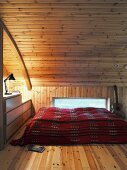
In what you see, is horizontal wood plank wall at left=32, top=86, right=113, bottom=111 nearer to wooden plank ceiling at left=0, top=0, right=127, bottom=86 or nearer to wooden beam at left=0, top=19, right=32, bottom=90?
wooden plank ceiling at left=0, top=0, right=127, bottom=86

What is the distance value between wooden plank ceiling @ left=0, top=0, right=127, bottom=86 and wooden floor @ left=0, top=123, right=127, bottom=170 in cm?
207

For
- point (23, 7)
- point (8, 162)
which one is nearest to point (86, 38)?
point (23, 7)

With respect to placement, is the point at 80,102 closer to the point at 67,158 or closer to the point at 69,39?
the point at 69,39

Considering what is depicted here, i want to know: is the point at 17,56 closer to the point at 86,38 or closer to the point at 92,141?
the point at 86,38

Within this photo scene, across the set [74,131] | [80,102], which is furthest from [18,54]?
[80,102]

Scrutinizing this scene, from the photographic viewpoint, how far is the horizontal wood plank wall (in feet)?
18.5

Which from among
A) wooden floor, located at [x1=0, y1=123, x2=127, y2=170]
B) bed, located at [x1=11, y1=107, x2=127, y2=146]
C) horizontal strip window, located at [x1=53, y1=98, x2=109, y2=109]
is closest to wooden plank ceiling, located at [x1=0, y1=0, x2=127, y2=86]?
horizontal strip window, located at [x1=53, y1=98, x2=109, y2=109]

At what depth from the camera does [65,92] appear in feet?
18.6

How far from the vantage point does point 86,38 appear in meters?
3.98

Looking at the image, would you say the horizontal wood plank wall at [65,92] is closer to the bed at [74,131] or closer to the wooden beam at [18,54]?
the wooden beam at [18,54]

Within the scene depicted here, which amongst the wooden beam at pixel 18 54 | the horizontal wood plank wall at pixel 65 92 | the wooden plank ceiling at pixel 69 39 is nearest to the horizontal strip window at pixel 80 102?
the horizontal wood plank wall at pixel 65 92

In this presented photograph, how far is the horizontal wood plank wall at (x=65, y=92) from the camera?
5652mm

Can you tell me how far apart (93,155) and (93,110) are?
1753 millimetres

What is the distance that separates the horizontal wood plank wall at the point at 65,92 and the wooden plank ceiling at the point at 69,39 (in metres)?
0.18
